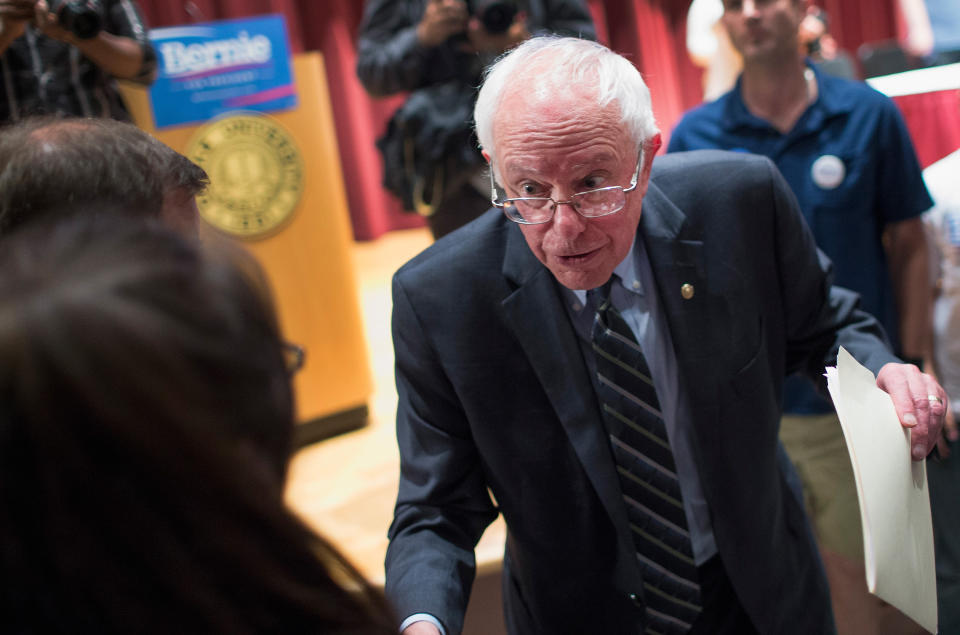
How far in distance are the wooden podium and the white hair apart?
2069mm

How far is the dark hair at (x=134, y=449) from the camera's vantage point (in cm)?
51

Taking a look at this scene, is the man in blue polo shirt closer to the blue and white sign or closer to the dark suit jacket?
the dark suit jacket

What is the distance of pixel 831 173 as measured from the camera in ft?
6.45

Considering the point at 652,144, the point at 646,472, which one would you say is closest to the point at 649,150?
the point at 652,144

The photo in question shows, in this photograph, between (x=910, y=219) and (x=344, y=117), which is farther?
(x=344, y=117)

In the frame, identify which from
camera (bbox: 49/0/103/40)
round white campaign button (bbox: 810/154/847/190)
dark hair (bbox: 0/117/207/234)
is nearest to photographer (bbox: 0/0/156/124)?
camera (bbox: 49/0/103/40)

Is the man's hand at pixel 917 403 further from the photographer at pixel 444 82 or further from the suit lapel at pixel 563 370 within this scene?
the photographer at pixel 444 82

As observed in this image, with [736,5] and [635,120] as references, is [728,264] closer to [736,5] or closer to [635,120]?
[635,120]

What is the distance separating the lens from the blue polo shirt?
1956 mm

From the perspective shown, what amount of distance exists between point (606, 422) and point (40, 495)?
88cm

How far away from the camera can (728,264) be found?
1323 mm

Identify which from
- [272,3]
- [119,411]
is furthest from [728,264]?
[272,3]

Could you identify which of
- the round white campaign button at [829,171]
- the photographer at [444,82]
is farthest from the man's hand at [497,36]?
the round white campaign button at [829,171]

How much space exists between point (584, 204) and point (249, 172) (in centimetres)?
215
